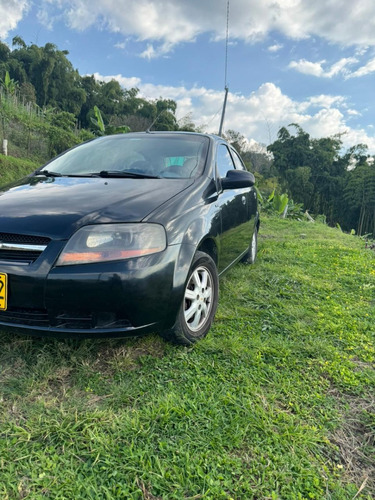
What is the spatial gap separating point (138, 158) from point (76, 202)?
3.10 feet

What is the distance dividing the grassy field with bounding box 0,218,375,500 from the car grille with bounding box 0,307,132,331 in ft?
1.03

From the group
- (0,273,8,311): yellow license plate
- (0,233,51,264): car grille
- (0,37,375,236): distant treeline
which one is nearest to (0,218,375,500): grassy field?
(0,273,8,311): yellow license plate

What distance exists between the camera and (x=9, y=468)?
1280 millimetres

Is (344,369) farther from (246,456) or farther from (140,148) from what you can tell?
(140,148)

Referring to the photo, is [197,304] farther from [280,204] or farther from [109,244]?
[280,204]

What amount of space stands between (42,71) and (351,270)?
123ft

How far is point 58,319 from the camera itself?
5.57 feet

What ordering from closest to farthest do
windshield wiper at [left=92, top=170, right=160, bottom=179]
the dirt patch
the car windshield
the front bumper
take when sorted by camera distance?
the dirt patch, the front bumper, windshield wiper at [left=92, top=170, right=160, bottom=179], the car windshield

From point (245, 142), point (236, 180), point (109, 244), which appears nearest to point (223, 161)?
point (236, 180)

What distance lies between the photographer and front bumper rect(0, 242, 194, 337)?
5.42ft

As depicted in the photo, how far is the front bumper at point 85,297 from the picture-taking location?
1651 millimetres

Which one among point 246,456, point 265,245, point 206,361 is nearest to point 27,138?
point 265,245

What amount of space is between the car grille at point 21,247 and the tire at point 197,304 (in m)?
0.79

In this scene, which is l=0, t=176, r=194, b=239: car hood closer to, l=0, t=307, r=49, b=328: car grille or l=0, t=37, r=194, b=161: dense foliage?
l=0, t=307, r=49, b=328: car grille
